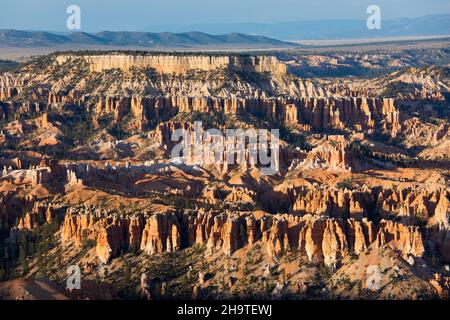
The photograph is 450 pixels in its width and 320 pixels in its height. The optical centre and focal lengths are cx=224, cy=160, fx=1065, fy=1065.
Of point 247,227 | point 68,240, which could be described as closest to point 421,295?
point 247,227

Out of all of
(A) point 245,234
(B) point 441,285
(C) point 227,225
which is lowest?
(B) point 441,285

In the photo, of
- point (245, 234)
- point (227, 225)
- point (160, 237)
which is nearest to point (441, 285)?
point (245, 234)

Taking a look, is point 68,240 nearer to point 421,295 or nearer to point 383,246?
point 383,246

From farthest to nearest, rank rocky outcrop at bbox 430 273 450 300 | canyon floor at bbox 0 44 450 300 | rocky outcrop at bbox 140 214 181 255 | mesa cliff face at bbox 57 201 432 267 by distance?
rocky outcrop at bbox 140 214 181 255
mesa cliff face at bbox 57 201 432 267
canyon floor at bbox 0 44 450 300
rocky outcrop at bbox 430 273 450 300

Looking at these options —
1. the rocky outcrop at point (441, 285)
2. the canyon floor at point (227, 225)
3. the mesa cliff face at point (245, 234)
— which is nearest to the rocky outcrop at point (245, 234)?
the mesa cliff face at point (245, 234)

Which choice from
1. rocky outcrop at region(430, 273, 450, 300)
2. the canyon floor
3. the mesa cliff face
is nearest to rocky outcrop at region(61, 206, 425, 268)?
the mesa cliff face

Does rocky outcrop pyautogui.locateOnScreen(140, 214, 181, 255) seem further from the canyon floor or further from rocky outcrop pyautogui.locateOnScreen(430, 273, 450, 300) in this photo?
rocky outcrop pyautogui.locateOnScreen(430, 273, 450, 300)

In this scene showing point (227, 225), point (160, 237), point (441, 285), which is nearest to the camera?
point (441, 285)

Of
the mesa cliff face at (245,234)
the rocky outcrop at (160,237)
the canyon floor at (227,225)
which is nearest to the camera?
the canyon floor at (227,225)

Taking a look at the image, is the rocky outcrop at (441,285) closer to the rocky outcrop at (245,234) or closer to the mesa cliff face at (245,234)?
the rocky outcrop at (245,234)

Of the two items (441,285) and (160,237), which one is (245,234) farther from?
(441,285)

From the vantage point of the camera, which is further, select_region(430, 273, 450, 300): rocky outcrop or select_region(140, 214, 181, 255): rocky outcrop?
select_region(140, 214, 181, 255): rocky outcrop
